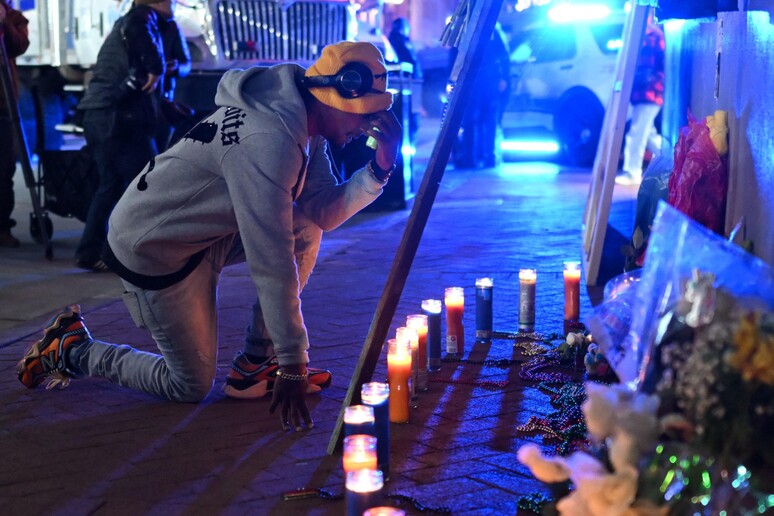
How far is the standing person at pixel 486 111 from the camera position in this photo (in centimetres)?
1367

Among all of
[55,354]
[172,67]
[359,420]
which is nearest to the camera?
[359,420]

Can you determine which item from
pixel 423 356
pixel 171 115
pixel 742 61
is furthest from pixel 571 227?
pixel 423 356

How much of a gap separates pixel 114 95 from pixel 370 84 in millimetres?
4016

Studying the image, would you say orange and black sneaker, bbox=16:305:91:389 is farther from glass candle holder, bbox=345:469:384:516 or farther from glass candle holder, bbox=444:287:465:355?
glass candle holder, bbox=345:469:384:516

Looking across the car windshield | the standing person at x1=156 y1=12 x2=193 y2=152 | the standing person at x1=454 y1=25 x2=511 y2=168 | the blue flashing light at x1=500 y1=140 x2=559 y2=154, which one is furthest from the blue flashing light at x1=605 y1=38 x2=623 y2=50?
the standing person at x1=156 y1=12 x2=193 y2=152

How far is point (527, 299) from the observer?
17.3ft

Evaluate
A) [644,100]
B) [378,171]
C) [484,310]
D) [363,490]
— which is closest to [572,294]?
[484,310]

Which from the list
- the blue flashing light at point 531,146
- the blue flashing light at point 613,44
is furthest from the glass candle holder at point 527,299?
the blue flashing light at point 531,146

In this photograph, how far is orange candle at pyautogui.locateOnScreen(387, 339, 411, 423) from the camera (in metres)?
3.81

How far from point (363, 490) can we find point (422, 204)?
1.49 metres

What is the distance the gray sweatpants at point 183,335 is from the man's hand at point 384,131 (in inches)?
23.7

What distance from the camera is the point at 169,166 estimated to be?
3949 millimetres

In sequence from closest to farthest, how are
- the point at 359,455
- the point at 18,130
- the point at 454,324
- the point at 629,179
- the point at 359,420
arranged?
the point at 359,455
the point at 359,420
the point at 454,324
the point at 18,130
the point at 629,179

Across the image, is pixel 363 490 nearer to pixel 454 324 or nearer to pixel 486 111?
pixel 454 324
